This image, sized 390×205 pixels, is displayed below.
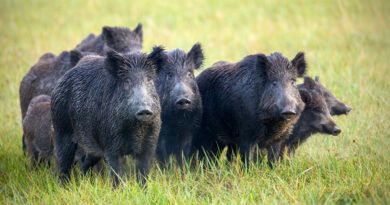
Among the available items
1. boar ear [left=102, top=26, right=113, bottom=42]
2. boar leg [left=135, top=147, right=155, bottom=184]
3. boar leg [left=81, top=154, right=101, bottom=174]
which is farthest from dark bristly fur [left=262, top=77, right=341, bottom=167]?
boar ear [left=102, top=26, right=113, bottom=42]

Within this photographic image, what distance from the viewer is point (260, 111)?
19.8ft

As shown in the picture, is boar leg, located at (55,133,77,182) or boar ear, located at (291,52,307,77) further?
boar ear, located at (291,52,307,77)

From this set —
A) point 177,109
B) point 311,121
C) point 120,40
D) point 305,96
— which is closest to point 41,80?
point 120,40

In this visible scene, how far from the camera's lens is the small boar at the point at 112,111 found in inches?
213

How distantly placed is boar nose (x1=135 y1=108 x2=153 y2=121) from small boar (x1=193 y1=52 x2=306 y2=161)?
4.83 feet

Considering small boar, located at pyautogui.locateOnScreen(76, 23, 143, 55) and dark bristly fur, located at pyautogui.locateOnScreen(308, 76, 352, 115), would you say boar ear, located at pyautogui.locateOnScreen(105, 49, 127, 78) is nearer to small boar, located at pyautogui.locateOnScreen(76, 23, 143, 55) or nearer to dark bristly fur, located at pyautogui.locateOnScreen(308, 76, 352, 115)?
small boar, located at pyautogui.locateOnScreen(76, 23, 143, 55)

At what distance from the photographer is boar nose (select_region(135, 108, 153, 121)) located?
5119mm

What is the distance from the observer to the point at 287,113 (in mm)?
5777

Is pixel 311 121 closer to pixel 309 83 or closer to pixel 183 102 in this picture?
pixel 309 83

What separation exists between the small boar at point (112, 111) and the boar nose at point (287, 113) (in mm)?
1408

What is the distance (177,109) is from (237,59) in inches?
238

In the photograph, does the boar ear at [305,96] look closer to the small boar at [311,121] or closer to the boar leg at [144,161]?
the small boar at [311,121]

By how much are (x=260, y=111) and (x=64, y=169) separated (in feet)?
8.05

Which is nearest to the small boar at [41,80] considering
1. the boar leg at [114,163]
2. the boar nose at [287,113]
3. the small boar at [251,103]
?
the small boar at [251,103]
